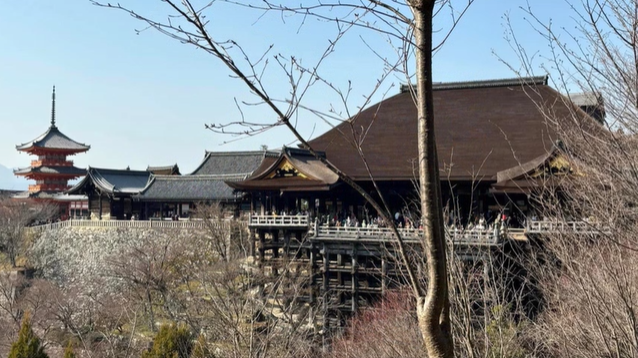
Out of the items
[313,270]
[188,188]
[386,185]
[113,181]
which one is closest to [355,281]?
[313,270]

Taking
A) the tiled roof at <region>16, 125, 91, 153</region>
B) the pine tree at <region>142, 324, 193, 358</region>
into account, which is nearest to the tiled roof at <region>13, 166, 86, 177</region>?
the tiled roof at <region>16, 125, 91, 153</region>

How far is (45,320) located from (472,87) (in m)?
17.0

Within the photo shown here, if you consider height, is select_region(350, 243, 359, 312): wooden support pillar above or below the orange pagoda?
below

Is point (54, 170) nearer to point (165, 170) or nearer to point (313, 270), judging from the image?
point (165, 170)

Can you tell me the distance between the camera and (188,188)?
30.6 m

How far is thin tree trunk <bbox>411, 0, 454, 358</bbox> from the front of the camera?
2.39 metres

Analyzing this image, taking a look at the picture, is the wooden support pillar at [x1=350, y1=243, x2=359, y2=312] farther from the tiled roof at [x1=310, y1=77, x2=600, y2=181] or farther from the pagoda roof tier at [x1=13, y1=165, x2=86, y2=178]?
the pagoda roof tier at [x1=13, y1=165, x2=86, y2=178]

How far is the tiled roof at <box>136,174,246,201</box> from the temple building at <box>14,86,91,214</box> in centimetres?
1257

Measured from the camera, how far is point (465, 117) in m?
23.3

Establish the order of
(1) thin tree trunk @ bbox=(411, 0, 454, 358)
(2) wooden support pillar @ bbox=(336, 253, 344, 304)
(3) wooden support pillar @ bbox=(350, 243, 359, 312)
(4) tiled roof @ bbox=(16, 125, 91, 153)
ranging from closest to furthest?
(1) thin tree trunk @ bbox=(411, 0, 454, 358)
(3) wooden support pillar @ bbox=(350, 243, 359, 312)
(2) wooden support pillar @ bbox=(336, 253, 344, 304)
(4) tiled roof @ bbox=(16, 125, 91, 153)

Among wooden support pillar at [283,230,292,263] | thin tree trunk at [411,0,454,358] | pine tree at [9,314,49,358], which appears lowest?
pine tree at [9,314,49,358]

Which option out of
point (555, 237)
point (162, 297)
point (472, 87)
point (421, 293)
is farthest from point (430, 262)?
point (472, 87)

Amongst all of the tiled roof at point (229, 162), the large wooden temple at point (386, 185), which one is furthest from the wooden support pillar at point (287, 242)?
the tiled roof at point (229, 162)

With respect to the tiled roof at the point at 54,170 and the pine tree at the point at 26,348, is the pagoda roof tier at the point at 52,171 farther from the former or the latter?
the pine tree at the point at 26,348
